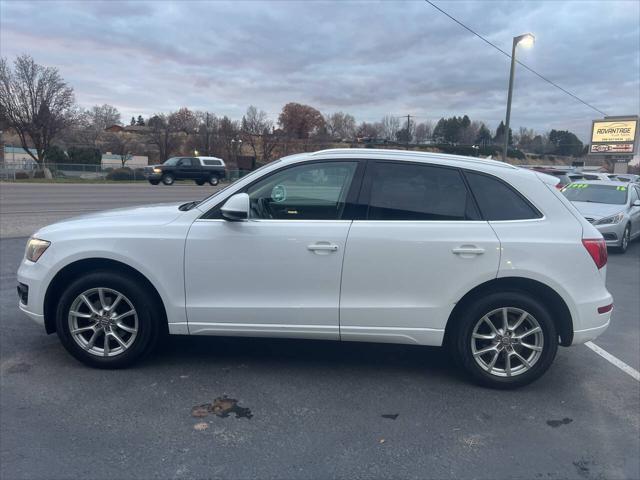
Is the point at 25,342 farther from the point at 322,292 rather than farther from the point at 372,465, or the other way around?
the point at 372,465

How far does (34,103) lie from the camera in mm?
50906

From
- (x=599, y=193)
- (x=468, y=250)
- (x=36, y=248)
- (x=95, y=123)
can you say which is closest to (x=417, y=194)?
(x=468, y=250)

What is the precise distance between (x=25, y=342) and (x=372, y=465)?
3.57 meters

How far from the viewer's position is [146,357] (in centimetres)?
445

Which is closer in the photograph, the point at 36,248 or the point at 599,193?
the point at 36,248

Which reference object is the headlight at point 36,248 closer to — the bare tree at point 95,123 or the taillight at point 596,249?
the taillight at point 596,249

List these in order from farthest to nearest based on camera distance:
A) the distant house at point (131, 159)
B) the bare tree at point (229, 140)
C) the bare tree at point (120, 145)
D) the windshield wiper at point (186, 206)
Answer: the bare tree at point (120, 145) < the distant house at point (131, 159) < the bare tree at point (229, 140) < the windshield wiper at point (186, 206)

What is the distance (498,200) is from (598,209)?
29.9 ft

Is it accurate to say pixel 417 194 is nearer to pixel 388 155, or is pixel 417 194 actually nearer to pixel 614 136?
pixel 388 155

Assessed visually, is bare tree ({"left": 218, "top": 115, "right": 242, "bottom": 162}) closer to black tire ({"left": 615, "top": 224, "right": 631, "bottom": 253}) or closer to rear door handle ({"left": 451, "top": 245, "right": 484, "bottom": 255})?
black tire ({"left": 615, "top": 224, "right": 631, "bottom": 253})

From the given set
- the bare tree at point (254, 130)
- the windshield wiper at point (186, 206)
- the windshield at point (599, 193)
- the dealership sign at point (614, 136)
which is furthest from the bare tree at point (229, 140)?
the windshield wiper at point (186, 206)

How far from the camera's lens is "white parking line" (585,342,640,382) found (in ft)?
15.1

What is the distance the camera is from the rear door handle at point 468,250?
12.8 feet

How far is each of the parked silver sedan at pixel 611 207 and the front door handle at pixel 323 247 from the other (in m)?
8.96
